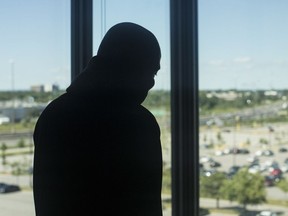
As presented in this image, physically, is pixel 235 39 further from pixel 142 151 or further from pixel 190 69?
pixel 142 151

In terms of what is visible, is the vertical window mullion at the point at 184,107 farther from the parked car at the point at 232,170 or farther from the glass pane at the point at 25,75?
the glass pane at the point at 25,75

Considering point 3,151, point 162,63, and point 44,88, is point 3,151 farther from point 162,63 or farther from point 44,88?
point 162,63

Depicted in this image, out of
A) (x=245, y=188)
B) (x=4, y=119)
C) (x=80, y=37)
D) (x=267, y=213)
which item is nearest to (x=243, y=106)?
(x=245, y=188)

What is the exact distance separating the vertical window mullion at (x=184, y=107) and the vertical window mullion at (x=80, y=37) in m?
0.49

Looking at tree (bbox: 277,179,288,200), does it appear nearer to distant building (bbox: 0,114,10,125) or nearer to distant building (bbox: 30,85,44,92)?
distant building (bbox: 30,85,44,92)

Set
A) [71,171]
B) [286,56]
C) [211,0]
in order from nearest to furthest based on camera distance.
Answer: [71,171] → [286,56] → [211,0]

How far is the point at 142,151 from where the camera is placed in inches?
50.3

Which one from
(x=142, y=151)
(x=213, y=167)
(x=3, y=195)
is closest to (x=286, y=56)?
(x=213, y=167)

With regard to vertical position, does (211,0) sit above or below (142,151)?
above

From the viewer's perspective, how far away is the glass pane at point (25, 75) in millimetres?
2404

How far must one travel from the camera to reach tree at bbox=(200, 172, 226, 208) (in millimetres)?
2363

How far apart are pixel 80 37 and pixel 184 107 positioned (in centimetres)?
71

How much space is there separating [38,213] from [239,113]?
1357 mm

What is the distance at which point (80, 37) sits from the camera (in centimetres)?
A: 255
